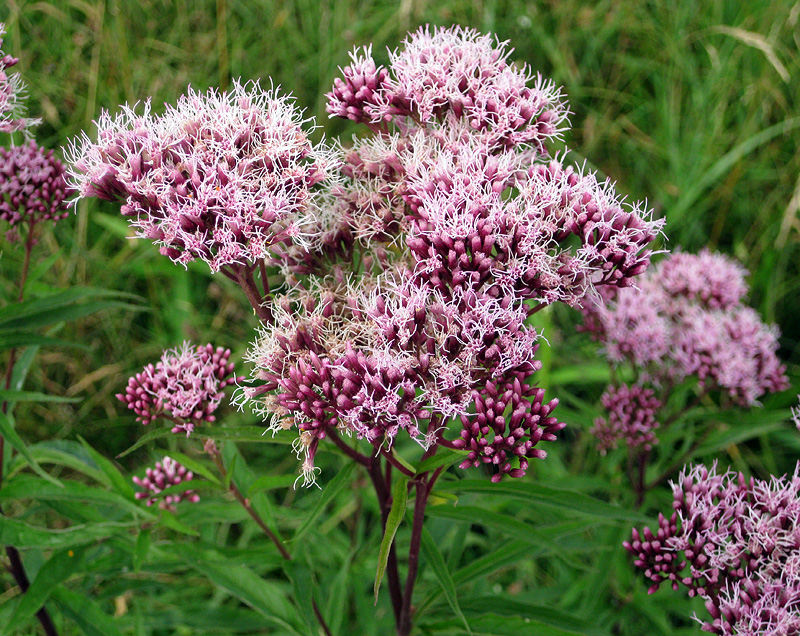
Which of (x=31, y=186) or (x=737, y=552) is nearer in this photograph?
(x=737, y=552)

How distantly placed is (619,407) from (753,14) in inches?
127

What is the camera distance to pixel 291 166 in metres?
1.84

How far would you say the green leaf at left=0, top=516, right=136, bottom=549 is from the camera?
1951 mm

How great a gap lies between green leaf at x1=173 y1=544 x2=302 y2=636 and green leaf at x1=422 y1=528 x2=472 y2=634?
446 millimetres

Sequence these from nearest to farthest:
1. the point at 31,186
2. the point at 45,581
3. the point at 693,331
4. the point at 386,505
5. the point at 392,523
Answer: the point at 392,523, the point at 386,505, the point at 45,581, the point at 31,186, the point at 693,331


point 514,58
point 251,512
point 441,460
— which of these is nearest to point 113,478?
point 251,512

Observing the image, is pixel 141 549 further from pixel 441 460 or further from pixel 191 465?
pixel 441 460

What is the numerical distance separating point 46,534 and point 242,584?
554 mm

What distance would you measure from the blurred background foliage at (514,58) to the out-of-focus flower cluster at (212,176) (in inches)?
80.6

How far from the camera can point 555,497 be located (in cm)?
179

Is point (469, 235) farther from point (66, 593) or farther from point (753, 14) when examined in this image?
point (753, 14)

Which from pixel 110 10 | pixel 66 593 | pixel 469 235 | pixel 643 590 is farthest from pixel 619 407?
pixel 110 10

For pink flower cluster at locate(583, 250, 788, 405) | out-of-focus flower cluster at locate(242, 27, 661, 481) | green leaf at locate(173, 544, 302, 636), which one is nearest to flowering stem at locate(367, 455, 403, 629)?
out-of-focus flower cluster at locate(242, 27, 661, 481)

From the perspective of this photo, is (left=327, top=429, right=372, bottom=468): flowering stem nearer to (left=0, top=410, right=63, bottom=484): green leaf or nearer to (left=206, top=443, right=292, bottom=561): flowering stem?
(left=206, top=443, right=292, bottom=561): flowering stem
